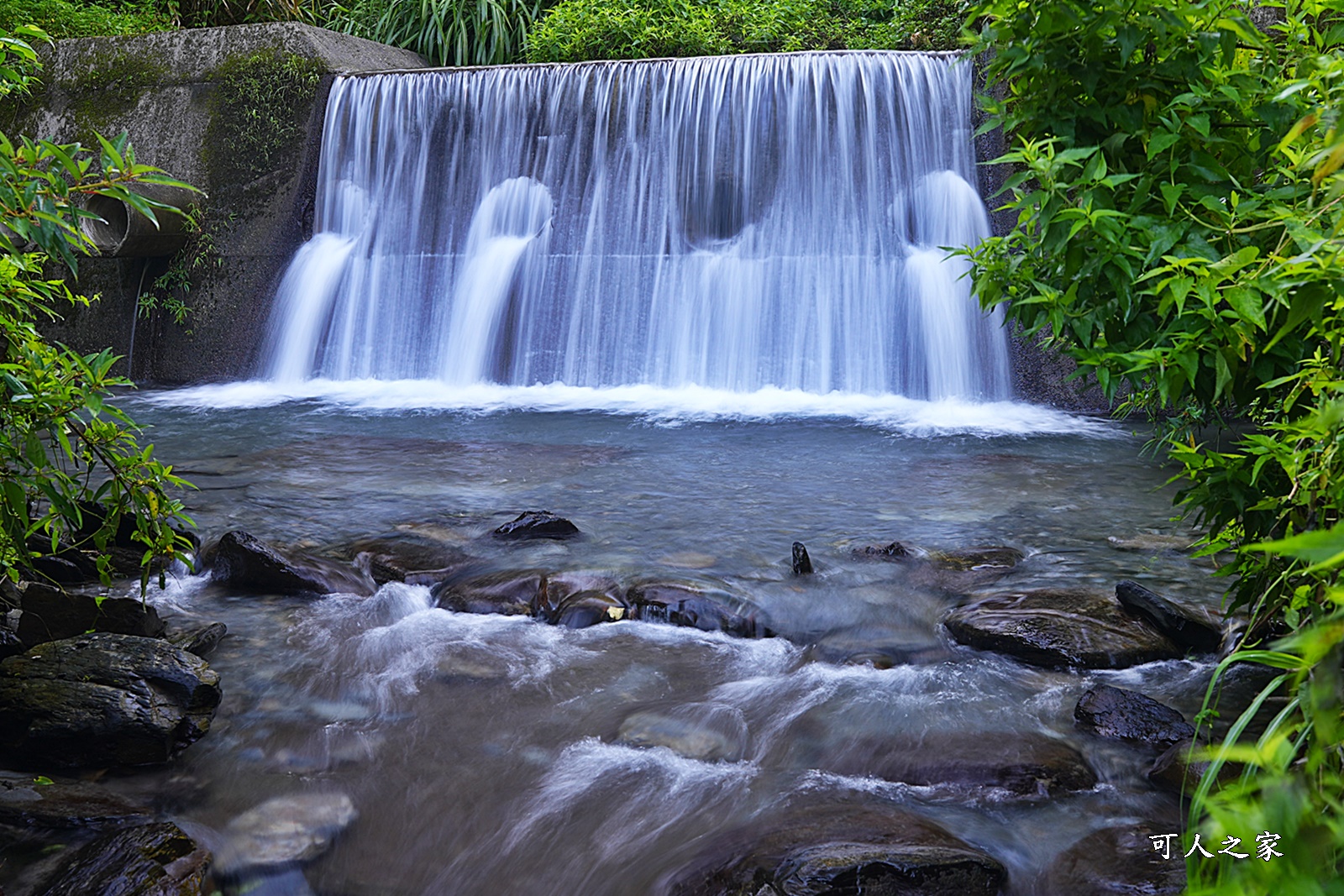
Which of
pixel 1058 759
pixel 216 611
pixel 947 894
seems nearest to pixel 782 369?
pixel 216 611

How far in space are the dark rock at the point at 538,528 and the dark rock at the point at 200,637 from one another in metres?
1.35

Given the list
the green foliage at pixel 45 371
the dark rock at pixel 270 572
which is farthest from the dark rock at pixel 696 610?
the green foliage at pixel 45 371

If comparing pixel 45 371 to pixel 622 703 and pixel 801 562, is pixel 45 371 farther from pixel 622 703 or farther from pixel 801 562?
pixel 801 562

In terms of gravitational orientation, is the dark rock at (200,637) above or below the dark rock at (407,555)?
below

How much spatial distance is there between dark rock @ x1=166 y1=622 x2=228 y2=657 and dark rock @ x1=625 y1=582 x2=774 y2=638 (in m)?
1.41

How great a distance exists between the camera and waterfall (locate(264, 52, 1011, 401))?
9047 millimetres

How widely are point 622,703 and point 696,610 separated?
0.75 m

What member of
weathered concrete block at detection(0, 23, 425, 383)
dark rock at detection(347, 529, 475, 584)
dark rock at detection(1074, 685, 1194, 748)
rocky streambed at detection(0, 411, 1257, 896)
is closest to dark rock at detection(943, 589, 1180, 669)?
rocky streambed at detection(0, 411, 1257, 896)

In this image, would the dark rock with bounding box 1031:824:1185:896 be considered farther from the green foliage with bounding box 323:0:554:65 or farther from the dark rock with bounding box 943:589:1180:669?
the green foliage with bounding box 323:0:554:65

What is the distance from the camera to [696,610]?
12.4 feet

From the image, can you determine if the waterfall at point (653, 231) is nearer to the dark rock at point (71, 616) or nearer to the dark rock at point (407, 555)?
the dark rock at point (407, 555)

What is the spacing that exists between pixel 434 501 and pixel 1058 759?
3.53m

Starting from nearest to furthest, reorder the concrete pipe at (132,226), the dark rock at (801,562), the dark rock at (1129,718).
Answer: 1. the dark rock at (1129,718)
2. the dark rock at (801,562)
3. the concrete pipe at (132,226)

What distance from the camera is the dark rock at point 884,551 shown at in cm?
438
